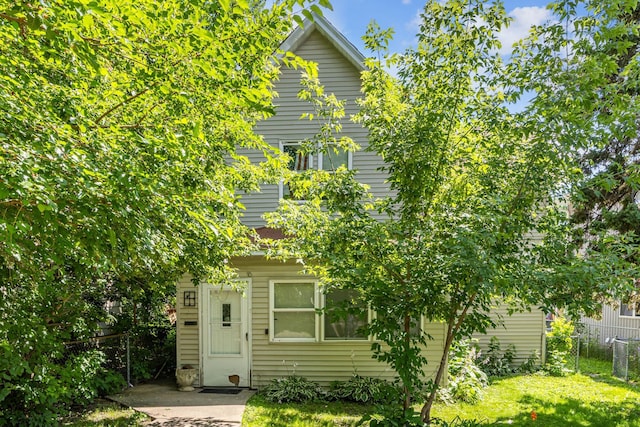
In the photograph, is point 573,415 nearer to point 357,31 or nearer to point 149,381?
point 357,31

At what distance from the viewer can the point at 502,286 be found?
3.63 meters

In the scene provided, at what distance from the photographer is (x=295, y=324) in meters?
8.63

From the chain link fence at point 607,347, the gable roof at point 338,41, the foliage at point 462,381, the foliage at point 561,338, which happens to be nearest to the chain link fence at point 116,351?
the foliage at point 462,381

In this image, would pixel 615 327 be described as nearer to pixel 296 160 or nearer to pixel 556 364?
pixel 556 364

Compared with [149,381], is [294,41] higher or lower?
higher

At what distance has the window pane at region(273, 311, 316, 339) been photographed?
28.2 ft

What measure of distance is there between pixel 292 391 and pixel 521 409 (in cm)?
414

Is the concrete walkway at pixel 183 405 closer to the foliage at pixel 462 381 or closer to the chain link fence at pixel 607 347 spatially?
the foliage at pixel 462 381

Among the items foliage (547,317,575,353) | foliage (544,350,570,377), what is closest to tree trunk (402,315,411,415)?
foliage (544,350,570,377)

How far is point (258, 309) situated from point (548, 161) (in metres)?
6.21

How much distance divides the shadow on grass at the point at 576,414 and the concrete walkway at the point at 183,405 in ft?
14.0

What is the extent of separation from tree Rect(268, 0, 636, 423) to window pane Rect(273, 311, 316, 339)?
3.87 meters

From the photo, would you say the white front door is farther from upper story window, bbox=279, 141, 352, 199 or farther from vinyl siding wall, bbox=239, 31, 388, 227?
upper story window, bbox=279, 141, 352, 199

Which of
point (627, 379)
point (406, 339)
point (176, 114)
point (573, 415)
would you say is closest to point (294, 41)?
point (176, 114)
